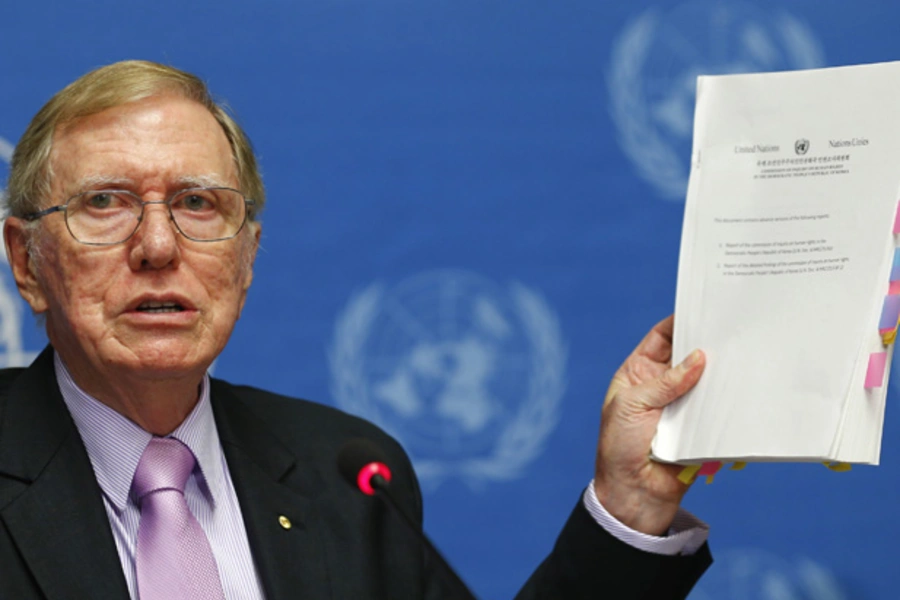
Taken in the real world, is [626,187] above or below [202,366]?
above

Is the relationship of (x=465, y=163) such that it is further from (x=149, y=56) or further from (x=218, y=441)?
(x=218, y=441)

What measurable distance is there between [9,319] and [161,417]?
0.59 metres

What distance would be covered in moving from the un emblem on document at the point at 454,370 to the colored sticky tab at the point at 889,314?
0.93m

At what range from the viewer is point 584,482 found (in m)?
2.48

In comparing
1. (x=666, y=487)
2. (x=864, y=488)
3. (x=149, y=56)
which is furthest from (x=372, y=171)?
(x=864, y=488)

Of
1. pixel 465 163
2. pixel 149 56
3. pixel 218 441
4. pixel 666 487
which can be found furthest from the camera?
pixel 465 163

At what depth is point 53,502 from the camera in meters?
1.72

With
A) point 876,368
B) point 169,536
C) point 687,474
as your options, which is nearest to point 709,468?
point 687,474

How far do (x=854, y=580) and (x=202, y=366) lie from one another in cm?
152

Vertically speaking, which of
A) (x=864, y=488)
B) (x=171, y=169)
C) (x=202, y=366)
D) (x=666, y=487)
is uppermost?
(x=171, y=169)

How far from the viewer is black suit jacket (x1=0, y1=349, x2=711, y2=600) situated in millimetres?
1679

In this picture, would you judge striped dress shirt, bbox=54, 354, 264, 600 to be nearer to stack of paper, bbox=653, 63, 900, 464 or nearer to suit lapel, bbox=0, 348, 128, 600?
suit lapel, bbox=0, 348, 128, 600

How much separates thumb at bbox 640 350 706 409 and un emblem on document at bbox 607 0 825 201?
0.83m

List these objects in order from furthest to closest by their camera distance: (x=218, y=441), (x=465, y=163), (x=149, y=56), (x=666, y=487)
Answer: (x=465, y=163), (x=149, y=56), (x=218, y=441), (x=666, y=487)
